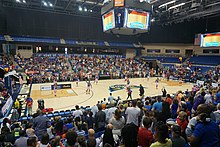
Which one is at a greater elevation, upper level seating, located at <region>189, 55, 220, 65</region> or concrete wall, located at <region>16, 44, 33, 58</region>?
concrete wall, located at <region>16, 44, 33, 58</region>

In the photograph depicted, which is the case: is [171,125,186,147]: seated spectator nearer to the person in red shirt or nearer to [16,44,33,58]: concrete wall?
the person in red shirt

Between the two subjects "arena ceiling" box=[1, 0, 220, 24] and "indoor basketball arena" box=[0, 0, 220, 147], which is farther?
"arena ceiling" box=[1, 0, 220, 24]

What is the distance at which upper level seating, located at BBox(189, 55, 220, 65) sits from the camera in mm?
28781

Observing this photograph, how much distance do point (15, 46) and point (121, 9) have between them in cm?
2544

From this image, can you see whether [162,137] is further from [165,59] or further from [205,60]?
[165,59]

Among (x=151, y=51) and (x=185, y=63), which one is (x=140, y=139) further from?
(x=151, y=51)

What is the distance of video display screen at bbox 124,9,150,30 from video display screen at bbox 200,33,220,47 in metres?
15.6

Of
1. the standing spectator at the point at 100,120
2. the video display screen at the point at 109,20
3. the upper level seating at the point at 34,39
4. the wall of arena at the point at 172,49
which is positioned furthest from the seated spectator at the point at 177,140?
the wall of arena at the point at 172,49

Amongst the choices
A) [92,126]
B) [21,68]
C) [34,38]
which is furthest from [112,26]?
[34,38]

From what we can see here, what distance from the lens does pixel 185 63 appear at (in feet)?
106

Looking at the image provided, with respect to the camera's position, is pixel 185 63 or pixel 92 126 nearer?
pixel 92 126

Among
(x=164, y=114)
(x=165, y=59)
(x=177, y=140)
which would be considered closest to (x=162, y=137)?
(x=177, y=140)

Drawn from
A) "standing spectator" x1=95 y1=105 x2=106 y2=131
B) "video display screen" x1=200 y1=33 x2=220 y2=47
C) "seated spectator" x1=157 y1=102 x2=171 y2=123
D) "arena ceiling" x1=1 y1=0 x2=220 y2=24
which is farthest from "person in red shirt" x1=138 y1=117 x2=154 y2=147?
"video display screen" x1=200 y1=33 x2=220 y2=47

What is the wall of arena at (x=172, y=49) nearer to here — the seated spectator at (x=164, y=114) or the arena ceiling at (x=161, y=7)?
the arena ceiling at (x=161, y=7)
